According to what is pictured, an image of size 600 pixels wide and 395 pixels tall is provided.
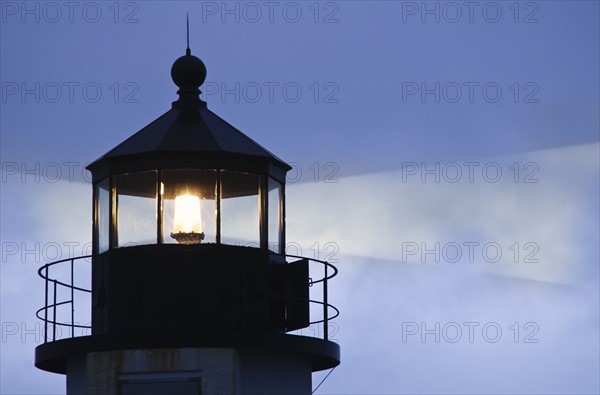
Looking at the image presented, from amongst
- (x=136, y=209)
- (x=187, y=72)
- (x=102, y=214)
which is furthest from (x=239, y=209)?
(x=187, y=72)

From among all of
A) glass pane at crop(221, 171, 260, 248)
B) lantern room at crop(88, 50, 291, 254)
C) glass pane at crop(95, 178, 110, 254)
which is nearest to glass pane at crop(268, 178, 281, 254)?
lantern room at crop(88, 50, 291, 254)

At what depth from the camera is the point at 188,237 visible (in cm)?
1823

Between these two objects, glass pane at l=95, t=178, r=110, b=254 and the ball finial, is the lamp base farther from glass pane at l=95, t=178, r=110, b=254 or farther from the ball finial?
the ball finial

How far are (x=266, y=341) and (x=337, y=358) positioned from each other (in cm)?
130

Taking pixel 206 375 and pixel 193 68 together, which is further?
pixel 193 68

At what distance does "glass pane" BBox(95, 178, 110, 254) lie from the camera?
1852 cm

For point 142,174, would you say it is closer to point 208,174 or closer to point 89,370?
point 208,174

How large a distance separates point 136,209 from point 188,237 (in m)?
0.63

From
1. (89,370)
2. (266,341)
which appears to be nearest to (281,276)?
(266,341)

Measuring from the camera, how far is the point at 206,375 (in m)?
17.8

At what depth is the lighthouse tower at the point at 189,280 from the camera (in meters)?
17.9

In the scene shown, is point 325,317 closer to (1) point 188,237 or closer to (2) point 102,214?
(1) point 188,237

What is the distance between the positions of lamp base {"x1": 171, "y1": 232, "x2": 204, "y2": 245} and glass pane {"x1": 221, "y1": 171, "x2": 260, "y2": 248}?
24 centimetres

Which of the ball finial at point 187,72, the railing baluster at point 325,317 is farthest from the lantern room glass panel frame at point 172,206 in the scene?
the ball finial at point 187,72
